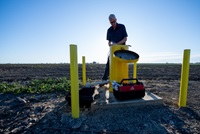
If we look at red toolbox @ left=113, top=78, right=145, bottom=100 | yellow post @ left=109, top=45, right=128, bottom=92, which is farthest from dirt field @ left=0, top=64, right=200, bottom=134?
yellow post @ left=109, top=45, right=128, bottom=92

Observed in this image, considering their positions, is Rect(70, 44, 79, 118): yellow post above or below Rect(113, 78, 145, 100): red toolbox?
above

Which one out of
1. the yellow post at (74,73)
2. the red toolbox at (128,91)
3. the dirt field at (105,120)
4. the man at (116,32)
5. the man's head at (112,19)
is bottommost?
the dirt field at (105,120)

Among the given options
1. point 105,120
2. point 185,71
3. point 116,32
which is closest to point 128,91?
point 105,120

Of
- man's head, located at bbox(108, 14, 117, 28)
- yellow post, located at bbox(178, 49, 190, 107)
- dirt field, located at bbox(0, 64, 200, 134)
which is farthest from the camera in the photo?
man's head, located at bbox(108, 14, 117, 28)

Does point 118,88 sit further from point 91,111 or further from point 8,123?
point 8,123

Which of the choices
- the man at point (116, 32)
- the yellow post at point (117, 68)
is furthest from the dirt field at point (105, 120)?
→ the man at point (116, 32)

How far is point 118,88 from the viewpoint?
3.23 meters

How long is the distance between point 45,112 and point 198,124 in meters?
3.18

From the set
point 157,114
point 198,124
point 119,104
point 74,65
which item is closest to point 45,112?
point 74,65

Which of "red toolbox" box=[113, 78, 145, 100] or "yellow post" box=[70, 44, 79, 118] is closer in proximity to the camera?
"yellow post" box=[70, 44, 79, 118]

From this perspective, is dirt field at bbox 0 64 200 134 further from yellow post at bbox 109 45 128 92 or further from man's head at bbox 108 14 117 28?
man's head at bbox 108 14 117 28

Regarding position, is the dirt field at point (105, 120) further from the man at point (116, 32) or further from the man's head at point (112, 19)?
the man's head at point (112, 19)

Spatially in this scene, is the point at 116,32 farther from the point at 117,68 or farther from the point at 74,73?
the point at 74,73

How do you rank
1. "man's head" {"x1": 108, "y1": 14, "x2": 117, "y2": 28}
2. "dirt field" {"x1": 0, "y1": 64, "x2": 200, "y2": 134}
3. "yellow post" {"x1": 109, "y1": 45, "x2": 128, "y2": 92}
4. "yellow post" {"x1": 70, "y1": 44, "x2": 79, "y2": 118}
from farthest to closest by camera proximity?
"man's head" {"x1": 108, "y1": 14, "x2": 117, "y2": 28}, "yellow post" {"x1": 109, "y1": 45, "x2": 128, "y2": 92}, "yellow post" {"x1": 70, "y1": 44, "x2": 79, "y2": 118}, "dirt field" {"x1": 0, "y1": 64, "x2": 200, "y2": 134}
